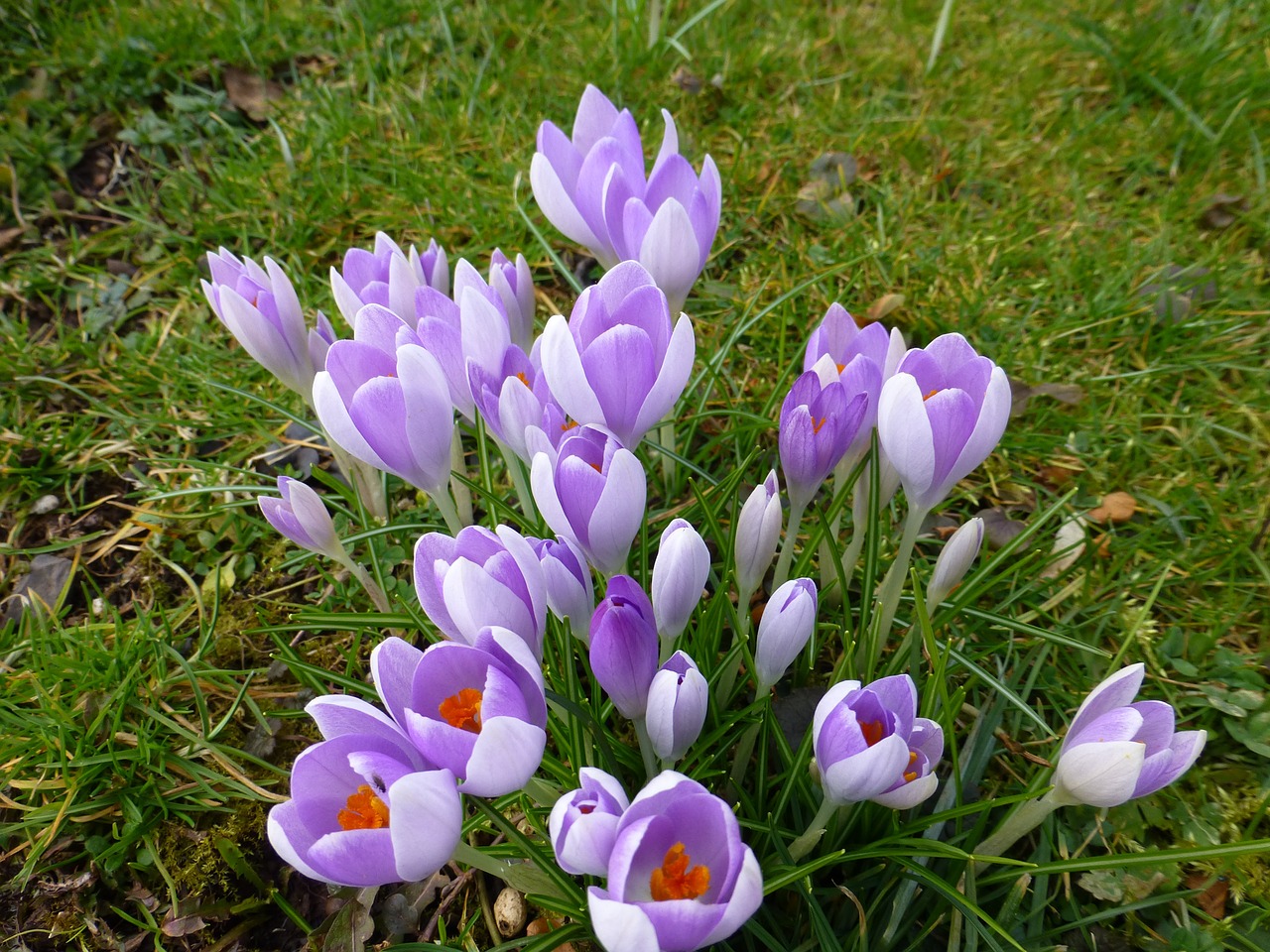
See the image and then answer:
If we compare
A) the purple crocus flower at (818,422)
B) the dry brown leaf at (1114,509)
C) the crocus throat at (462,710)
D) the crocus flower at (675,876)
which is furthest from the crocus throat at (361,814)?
the dry brown leaf at (1114,509)

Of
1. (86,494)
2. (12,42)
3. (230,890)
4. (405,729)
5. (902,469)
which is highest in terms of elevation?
(12,42)

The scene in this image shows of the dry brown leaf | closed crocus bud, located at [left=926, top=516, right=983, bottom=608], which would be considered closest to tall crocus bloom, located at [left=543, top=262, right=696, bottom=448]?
closed crocus bud, located at [left=926, top=516, right=983, bottom=608]

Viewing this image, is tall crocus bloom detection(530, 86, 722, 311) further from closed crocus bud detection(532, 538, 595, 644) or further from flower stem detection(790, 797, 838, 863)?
flower stem detection(790, 797, 838, 863)

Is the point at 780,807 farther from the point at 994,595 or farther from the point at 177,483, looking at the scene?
the point at 177,483

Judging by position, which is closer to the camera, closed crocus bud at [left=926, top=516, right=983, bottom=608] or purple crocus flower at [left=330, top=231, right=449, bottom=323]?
closed crocus bud at [left=926, top=516, right=983, bottom=608]

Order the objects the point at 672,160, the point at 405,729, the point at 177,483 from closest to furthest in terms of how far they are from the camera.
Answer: the point at 405,729
the point at 672,160
the point at 177,483

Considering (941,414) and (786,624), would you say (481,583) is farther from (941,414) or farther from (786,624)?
(941,414)

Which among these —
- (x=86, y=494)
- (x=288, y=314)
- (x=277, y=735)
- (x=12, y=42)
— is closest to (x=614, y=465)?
(x=288, y=314)

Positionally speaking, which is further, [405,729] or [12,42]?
[12,42]

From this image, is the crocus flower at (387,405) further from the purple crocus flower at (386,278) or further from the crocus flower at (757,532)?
the crocus flower at (757,532)
